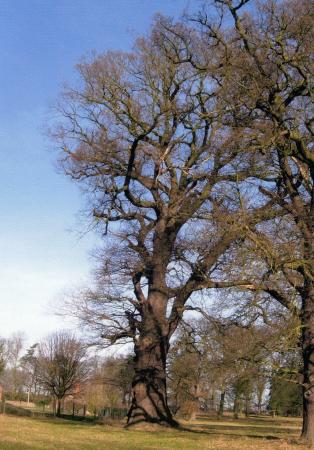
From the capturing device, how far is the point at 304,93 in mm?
16078

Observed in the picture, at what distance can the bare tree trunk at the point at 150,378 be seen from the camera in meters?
20.6

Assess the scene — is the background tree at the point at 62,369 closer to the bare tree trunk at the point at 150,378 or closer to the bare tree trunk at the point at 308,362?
the bare tree trunk at the point at 150,378

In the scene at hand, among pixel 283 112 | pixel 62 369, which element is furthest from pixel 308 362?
pixel 62 369

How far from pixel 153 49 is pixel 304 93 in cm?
767

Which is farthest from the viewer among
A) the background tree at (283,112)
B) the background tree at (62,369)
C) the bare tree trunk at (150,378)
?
the background tree at (62,369)

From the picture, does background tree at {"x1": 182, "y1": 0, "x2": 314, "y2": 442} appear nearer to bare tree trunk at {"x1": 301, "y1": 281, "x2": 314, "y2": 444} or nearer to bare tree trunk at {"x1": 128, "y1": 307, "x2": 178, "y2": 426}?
bare tree trunk at {"x1": 301, "y1": 281, "x2": 314, "y2": 444}

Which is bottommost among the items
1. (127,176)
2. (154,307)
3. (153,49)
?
(154,307)

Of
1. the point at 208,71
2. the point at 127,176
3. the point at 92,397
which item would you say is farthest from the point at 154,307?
the point at 92,397

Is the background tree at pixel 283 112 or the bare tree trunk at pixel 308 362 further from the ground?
the background tree at pixel 283 112

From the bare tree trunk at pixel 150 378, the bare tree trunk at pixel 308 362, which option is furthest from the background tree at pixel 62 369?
the bare tree trunk at pixel 308 362

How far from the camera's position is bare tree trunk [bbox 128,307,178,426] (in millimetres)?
20641

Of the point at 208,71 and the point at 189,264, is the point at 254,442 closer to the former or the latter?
the point at 189,264

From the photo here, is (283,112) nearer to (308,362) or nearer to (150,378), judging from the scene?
(308,362)

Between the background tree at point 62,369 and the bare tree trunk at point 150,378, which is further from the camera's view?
the background tree at point 62,369
